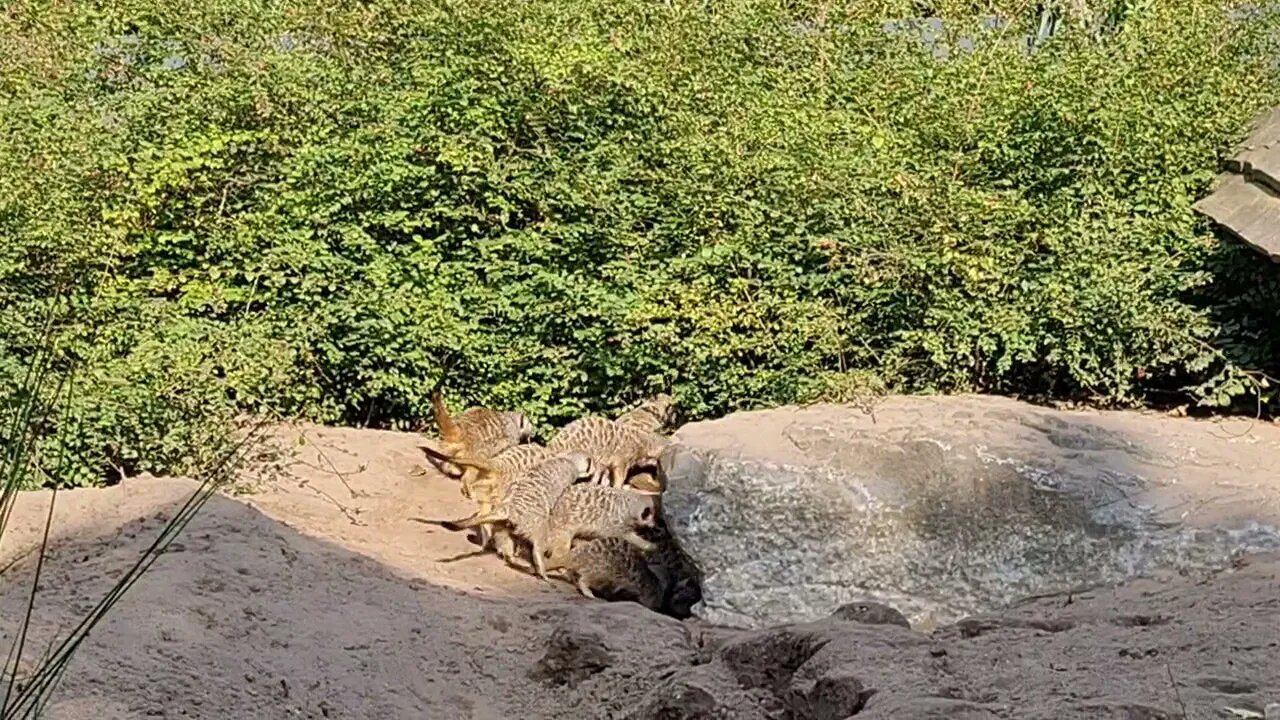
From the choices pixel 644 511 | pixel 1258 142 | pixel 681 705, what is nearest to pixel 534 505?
pixel 644 511

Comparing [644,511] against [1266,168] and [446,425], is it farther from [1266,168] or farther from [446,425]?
[1266,168]

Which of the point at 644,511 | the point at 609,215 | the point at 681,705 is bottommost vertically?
the point at 644,511

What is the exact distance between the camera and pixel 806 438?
709 centimetres

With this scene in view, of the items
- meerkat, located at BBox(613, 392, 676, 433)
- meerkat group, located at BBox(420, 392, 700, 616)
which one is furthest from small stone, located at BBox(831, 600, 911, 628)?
meerkat, located at BBox(613, 392, 676, 433)

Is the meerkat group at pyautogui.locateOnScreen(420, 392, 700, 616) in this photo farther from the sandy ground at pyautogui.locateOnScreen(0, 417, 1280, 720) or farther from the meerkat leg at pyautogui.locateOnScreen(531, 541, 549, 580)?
the sandy ground at pyautogui.locateOnScreen(0, 417, 1280, 720)

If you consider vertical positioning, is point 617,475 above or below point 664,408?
below

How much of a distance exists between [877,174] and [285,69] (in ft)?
12.5

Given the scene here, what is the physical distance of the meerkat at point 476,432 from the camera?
812cm

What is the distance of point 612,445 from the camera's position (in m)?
8.10

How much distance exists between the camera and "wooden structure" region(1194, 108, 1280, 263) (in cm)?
728

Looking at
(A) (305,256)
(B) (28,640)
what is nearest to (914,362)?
(A) (305,256)

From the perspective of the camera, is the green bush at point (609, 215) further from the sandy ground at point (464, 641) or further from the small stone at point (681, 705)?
the small stone at point (681, 705)

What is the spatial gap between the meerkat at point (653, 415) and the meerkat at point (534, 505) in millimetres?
625

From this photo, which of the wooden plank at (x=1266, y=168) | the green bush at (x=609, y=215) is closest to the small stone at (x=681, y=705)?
the green bush at (x=609, y=215)
